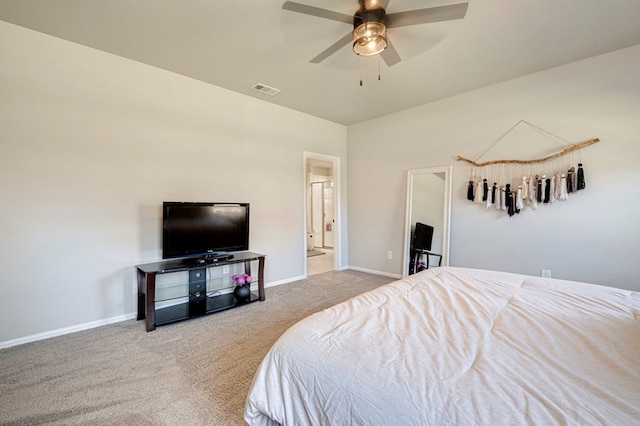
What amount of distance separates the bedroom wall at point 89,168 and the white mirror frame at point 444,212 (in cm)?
263

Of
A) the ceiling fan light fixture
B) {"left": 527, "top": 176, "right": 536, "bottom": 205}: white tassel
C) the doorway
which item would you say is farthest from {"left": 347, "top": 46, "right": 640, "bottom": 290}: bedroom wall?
the doorway

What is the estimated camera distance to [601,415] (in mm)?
712

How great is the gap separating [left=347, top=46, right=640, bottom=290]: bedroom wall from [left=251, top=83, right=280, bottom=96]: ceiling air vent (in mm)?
2004

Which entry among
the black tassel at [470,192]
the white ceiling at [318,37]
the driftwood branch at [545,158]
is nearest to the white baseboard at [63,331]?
the white ceiling at [318,37]

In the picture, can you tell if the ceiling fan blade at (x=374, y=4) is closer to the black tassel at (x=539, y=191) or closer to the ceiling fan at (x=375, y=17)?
the ceiling fan at (x=375, y=17)

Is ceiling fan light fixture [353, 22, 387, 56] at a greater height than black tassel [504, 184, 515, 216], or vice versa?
ceiling fan light fixture [353, 22, 387, 56]

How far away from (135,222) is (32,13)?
1.93 meters

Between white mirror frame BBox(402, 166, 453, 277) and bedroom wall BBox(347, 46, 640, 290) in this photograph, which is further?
white mirror frame BBox(402, 166, 453, 277)

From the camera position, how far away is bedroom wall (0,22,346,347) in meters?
2.42

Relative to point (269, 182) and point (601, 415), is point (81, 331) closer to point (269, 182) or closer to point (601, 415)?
point (269, 182)

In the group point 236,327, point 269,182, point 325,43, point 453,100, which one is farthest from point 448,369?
point 453,100

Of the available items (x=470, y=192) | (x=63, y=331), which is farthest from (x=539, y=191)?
(x=63, y=331)

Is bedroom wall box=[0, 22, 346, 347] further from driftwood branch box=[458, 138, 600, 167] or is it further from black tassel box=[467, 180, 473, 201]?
driftwood branch box=[458, 138, 600, 167]

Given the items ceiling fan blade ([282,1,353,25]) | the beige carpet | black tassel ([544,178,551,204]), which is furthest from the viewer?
black tassel ([544,178,551,204])
